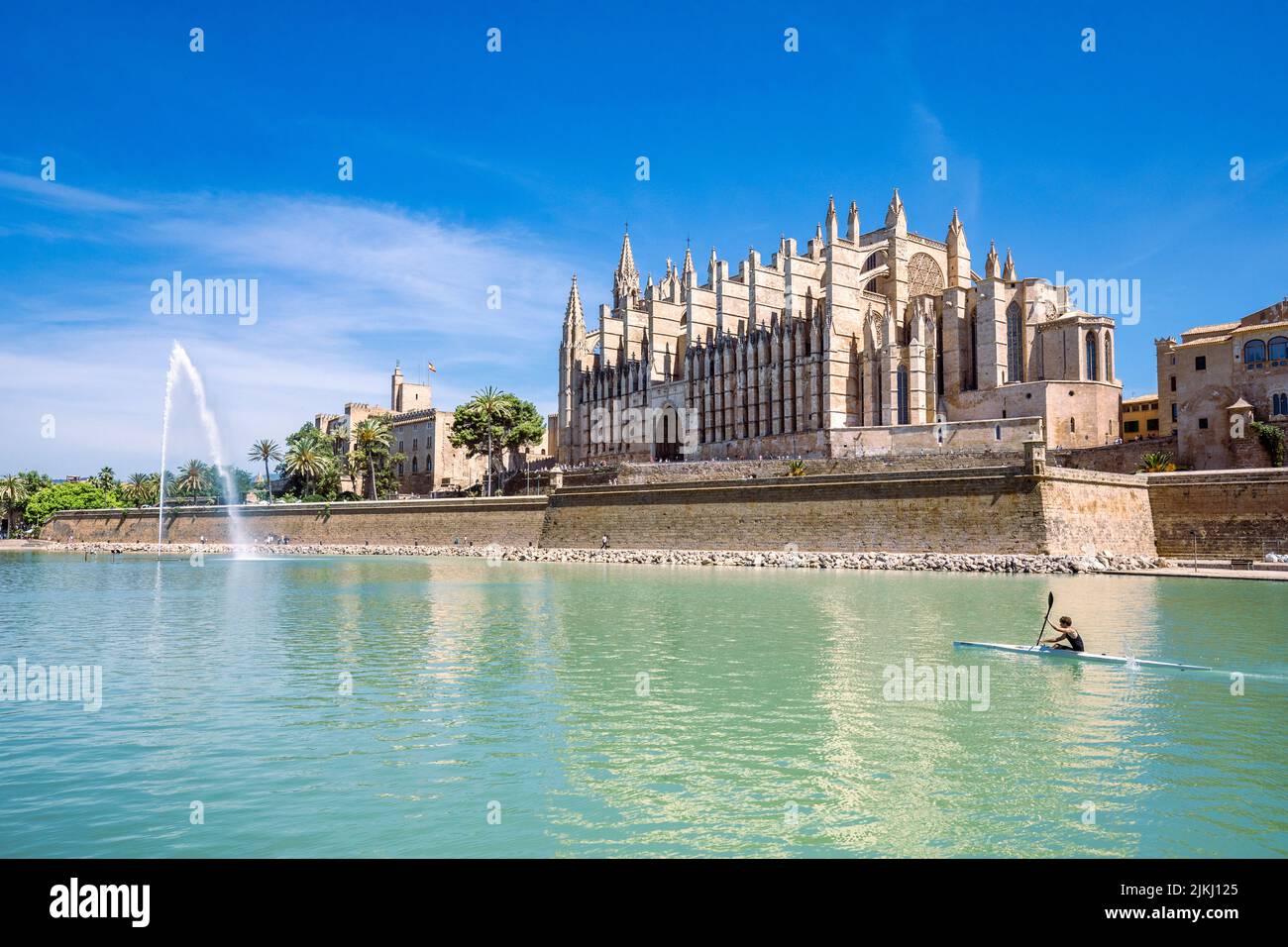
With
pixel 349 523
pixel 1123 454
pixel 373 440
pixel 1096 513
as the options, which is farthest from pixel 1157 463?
pixel 373 440

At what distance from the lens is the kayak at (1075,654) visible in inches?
568

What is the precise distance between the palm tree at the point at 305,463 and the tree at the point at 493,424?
1015 centimetres

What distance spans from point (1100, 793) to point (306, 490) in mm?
73751

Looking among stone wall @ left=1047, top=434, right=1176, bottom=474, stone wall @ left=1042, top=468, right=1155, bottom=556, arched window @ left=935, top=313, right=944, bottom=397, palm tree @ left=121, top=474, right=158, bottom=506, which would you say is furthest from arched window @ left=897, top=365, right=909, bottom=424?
palm tree @ left=121, top=474, right=158, bottom=506

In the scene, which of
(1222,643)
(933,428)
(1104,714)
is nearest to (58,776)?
(1104,714)

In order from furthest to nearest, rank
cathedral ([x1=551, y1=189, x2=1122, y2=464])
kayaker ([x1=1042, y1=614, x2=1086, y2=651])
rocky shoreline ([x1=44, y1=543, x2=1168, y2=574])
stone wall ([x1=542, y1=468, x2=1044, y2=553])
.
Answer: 1. cathedral ([x1=551, y1=189, x2=1122, y2=464])
2. stone wall ([x1=542, y1=468, x2=1044, y2=553])
3. rocky shoreline ([x1=44, y1=543, x2=1168, y2=574])
4. kayaker ([x1=1042, y1=614, x2=1086, y2=651])

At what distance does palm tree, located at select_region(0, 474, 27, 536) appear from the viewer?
8562cm

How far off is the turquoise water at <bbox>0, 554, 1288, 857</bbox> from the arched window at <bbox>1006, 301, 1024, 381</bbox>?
104ft

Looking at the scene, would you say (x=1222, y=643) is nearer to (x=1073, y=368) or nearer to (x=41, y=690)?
(x=41, y=690)

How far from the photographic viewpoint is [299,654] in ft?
53.6

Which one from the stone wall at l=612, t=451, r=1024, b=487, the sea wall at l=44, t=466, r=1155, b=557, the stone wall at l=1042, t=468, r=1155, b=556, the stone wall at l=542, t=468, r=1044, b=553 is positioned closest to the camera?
the stone wall at l=1042, t=468, r=1155, b=556

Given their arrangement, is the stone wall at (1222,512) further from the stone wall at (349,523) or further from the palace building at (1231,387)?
the stone wall at (349,523)

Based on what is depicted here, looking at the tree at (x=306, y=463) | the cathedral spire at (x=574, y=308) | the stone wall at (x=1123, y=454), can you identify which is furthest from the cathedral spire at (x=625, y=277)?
the stone wall at (x=1123, y=454)

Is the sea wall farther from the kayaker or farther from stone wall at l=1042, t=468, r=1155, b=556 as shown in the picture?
the kayaker
